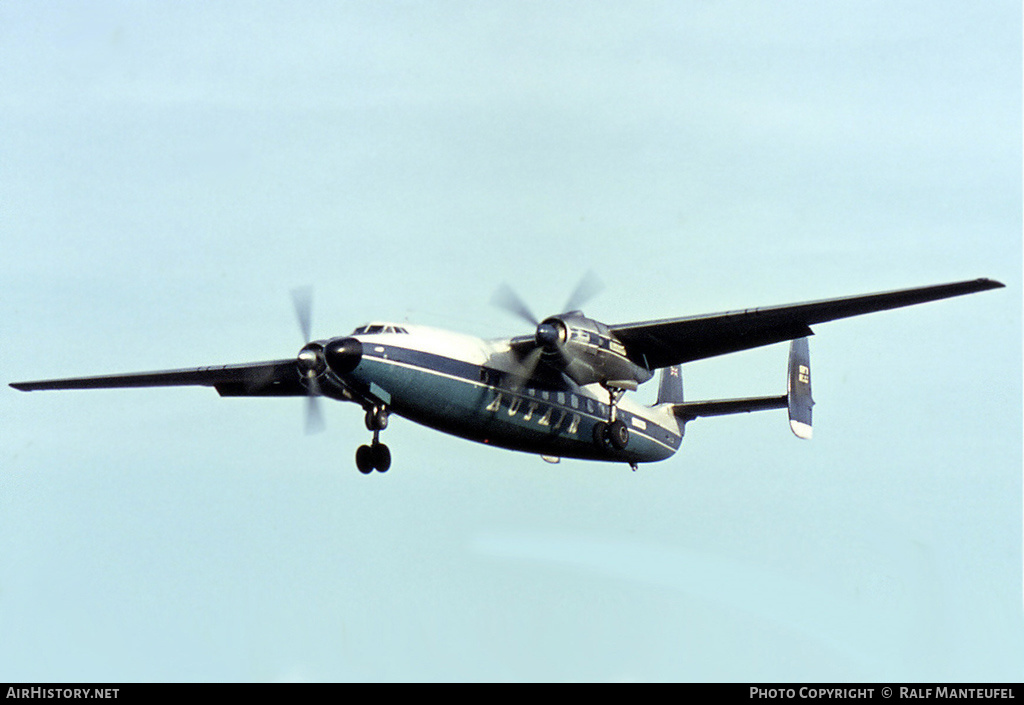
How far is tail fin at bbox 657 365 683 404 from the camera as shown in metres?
37.1

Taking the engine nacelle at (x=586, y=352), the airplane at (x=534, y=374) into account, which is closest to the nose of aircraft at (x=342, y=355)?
the airplane at (x=534, y=374)

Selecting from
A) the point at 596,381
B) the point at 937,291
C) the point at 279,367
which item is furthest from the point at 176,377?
the point at 937,291

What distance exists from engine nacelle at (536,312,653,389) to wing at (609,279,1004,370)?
376 millimetres

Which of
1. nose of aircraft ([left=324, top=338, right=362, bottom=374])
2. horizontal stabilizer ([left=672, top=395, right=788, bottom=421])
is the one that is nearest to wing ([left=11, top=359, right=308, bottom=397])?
nose of aircraft ([left=324, top=338, right=362, bottom=374])

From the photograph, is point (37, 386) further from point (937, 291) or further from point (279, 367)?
point (937, 291)

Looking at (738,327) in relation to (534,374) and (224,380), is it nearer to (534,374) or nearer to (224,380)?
(534,374)

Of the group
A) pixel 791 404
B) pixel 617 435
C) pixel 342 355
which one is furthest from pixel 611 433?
pixel 342 355

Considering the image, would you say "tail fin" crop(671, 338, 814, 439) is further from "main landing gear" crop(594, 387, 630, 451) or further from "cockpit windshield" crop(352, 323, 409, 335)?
"cockpit windshield" crop(352, 323, 409, 335)

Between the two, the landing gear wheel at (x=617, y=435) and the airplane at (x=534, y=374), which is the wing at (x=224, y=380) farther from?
the landing gear wheel at (x=617, y=435)

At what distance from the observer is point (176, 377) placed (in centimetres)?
3472

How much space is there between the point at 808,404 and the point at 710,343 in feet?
18.9

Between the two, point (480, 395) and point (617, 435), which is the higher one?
point (617, 435)

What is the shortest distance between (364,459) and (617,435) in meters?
6.25

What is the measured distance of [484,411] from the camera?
29.7m
